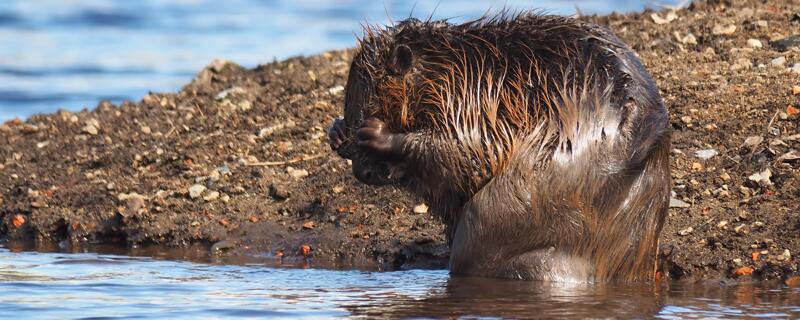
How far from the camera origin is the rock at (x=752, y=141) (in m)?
7.81

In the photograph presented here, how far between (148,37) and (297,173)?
36.6 feet

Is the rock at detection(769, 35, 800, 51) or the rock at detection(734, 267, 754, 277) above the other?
the rock at detection(769, 35, 800, 51)

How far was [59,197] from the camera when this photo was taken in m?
8.84

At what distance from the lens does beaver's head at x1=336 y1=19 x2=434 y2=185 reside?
6855mm

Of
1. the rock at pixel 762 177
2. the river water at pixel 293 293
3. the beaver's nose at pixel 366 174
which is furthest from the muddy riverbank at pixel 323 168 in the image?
the beaver's nose at pixel 366 174

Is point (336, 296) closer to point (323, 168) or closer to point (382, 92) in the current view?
point (382, 92)

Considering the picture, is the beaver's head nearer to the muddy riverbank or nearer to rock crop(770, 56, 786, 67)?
the muddy riverbank

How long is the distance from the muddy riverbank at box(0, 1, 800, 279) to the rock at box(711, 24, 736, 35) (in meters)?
0.01

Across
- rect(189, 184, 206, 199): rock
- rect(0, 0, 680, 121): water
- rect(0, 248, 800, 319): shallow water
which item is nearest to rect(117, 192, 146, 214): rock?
rect(189, 184, 206, 199): rock

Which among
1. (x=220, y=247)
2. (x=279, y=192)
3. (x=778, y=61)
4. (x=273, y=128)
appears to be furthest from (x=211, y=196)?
(x=778, y=61)

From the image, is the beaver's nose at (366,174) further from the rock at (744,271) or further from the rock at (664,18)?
the rock at (664,18)

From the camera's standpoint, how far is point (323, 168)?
8.62m

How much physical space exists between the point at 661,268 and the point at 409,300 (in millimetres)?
1382

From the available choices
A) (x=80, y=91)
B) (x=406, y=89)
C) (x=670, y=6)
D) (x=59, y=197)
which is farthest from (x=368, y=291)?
(x=80, y=91)
